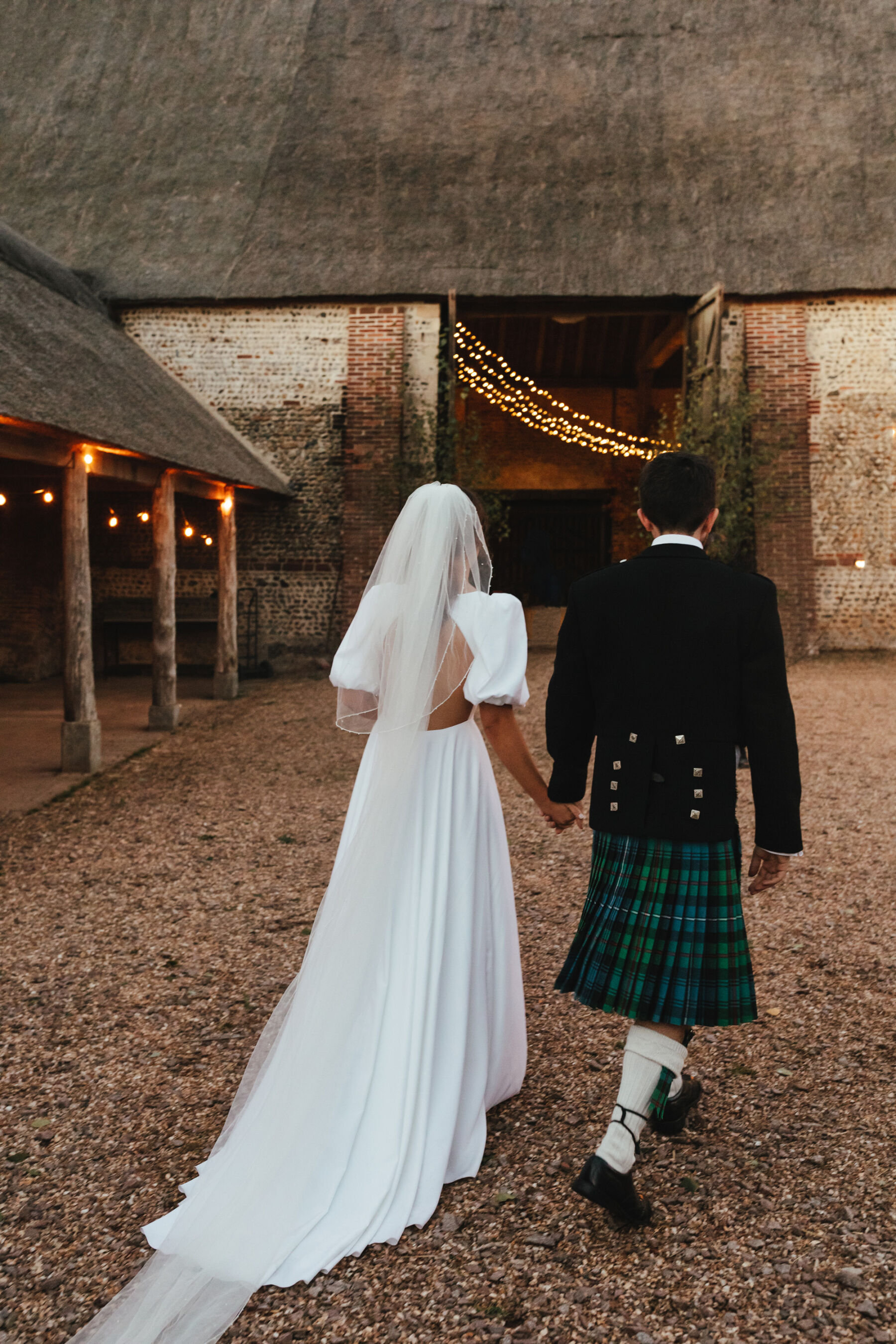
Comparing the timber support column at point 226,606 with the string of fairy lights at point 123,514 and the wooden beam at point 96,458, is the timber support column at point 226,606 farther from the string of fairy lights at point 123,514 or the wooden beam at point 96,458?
the wooden beam at point 96,458

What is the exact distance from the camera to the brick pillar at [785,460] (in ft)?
41.1

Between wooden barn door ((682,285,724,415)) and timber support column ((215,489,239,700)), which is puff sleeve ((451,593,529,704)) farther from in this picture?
wooden barn door ((682,285,724,415))

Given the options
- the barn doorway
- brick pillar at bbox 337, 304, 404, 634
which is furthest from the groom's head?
the barn doorway

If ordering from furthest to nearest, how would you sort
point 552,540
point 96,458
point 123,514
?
point 552,540, point 123,514, point 96,458

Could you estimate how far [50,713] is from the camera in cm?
984

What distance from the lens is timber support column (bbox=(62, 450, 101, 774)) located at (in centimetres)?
707

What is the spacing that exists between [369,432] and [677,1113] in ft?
36.6

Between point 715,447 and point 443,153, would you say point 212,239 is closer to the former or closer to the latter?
point 443,153

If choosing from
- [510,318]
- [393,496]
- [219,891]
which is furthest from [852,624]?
[219,891]

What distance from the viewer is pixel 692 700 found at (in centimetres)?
200

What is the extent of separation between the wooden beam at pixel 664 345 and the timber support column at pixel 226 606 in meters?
7.11

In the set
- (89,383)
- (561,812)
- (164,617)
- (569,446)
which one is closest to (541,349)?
(569,446)

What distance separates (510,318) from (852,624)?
791cm

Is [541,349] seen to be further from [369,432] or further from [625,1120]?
[625,1120]
